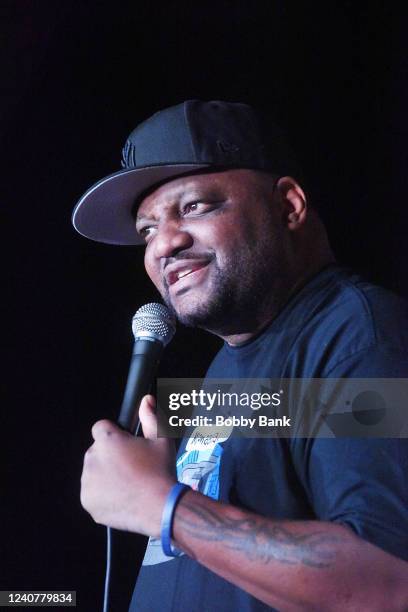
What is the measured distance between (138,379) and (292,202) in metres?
0.54

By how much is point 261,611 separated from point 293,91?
155cm

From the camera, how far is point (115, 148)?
1.90 metres

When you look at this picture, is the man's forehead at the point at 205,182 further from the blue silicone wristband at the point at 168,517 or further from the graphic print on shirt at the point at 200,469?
the blue silicone wristband at the point at 168,517

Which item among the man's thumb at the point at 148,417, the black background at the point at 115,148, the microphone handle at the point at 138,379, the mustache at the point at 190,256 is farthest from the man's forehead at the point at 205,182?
the black background at the point at 115,148

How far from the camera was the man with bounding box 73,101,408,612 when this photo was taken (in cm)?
77

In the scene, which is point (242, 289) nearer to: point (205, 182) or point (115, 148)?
point (205, 182)

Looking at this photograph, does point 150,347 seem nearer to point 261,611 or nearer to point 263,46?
point 261,611

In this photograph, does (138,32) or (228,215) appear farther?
(138,32)

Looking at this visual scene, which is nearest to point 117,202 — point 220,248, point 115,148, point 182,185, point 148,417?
point 182,185

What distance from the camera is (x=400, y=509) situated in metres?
0.77

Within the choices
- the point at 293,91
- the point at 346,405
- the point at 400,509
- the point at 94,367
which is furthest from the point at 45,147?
the point at 400,509

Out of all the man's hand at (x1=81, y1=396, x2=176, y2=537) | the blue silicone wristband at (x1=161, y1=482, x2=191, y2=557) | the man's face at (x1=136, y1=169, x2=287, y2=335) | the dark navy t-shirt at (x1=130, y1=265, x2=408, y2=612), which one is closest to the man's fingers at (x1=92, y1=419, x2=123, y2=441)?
the man's hand at (x1=81, y1=396, x2=176, y2=537)

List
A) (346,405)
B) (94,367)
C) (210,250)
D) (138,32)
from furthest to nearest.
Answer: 1. (138,32)
2. (94,367)
3. (210,250)
4. (346,405)

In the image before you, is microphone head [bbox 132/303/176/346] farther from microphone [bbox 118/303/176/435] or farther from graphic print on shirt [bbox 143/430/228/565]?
graphic print on shirt [bbox 143/430/228/565]
